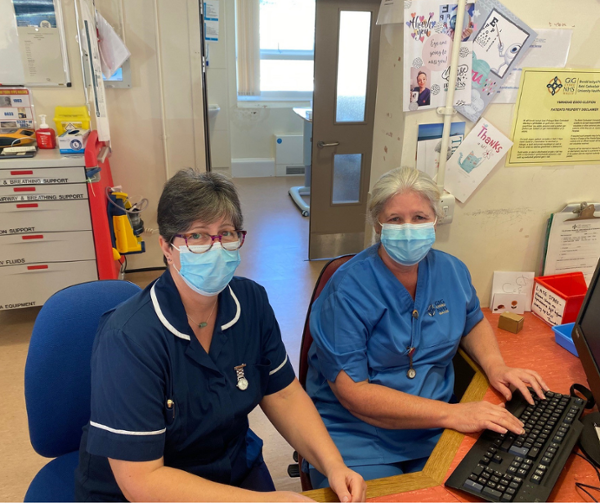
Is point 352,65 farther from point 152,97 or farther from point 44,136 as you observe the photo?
point 44,136

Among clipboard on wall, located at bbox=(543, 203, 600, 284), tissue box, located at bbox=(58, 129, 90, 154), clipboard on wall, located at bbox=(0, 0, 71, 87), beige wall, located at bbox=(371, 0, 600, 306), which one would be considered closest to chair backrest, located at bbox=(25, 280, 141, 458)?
beige wall, located at bbox=(371, 0, 600, 306)

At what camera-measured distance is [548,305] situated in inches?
71.1

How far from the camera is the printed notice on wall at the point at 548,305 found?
1.75m

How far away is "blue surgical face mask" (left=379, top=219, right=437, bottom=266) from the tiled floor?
1.41 ft

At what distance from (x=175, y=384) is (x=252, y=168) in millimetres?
5940

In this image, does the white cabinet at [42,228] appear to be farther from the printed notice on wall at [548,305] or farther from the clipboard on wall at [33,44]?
the printed notice on wall at [548,305]

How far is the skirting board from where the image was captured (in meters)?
6.79

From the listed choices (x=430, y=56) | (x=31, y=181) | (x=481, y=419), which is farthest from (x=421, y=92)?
(x=31, y=181)

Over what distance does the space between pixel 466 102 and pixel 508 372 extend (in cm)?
92

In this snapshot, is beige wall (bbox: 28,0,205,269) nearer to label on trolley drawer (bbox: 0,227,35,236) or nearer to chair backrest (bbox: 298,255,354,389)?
label on trolley drawer (bbox: 0,227,35,236)

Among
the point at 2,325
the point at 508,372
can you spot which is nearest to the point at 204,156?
the point at 2,325

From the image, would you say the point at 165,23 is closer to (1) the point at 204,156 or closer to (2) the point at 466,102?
(1) the point at 204,156

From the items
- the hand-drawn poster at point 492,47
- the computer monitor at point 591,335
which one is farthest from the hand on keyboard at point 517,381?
the hand-drawn poster at point 492,47

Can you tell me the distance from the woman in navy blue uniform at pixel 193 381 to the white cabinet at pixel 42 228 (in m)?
1.85
